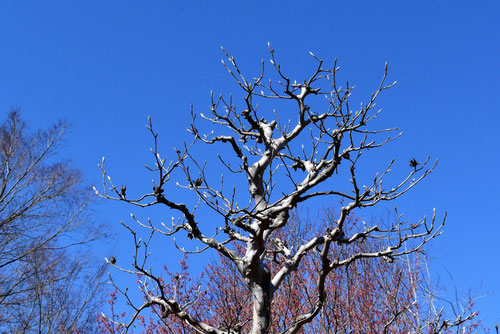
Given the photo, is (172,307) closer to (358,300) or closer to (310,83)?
(310,83)

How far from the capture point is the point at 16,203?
33.3ft

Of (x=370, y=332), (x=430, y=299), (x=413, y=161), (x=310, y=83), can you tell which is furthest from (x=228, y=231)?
(x=430, y=299)

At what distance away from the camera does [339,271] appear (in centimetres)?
1082

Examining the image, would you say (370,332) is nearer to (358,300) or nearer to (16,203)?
(358,300)

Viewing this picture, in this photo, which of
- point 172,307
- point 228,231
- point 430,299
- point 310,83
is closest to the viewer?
point 228,231

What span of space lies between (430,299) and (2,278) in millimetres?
8548

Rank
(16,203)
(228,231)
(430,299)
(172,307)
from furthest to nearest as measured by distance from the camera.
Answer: (16,203), (430,299), (172,307), (228,231)

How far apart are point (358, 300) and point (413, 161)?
671cm

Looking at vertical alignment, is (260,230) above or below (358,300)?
below

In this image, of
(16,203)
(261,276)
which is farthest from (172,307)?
(16,203)

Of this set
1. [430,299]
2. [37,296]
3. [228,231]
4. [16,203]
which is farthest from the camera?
[16,203]

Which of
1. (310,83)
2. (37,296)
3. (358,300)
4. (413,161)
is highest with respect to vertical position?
(358,300)

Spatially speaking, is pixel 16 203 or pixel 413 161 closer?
pixel 413 161

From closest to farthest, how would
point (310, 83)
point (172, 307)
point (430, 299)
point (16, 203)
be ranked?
point (172, 307) < point (310, 83) < point (430, 299) < point (16, 203)
